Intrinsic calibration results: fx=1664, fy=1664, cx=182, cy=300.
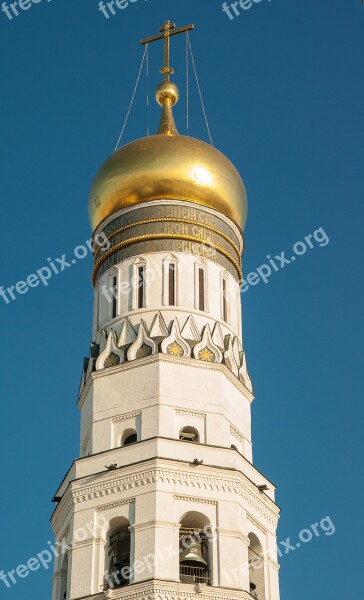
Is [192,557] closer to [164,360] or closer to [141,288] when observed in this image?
[164,360]

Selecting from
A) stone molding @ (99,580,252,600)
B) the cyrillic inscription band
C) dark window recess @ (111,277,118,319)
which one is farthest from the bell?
the cyrillic inscription band

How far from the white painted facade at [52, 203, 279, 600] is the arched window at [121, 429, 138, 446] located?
23mm

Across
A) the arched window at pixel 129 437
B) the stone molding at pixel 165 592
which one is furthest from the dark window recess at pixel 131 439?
the stone molding at pixel 165 592

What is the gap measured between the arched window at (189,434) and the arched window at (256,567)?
1.79 meters

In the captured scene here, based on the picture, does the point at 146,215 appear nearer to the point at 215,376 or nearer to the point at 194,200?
the point at 194,200

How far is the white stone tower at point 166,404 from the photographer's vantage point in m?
25.5

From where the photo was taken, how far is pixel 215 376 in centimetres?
2770

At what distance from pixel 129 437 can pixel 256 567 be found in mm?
2939

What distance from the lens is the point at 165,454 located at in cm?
2631

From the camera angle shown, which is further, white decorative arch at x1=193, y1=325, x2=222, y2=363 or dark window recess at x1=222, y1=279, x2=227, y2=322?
dark window recess at x1=222, y1=279, x2=227, y2=322

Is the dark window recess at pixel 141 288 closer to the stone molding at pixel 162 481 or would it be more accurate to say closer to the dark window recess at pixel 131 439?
the dark window recess at pixel 131 439

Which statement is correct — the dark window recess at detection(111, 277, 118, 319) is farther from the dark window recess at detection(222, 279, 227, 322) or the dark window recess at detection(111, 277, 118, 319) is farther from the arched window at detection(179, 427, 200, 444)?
the arched window at detection(179, 427, 200, 444)

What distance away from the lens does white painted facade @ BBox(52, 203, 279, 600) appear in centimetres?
2541

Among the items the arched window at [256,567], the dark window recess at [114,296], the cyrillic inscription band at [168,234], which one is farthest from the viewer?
the cyrillic inscription band at [168,234]
